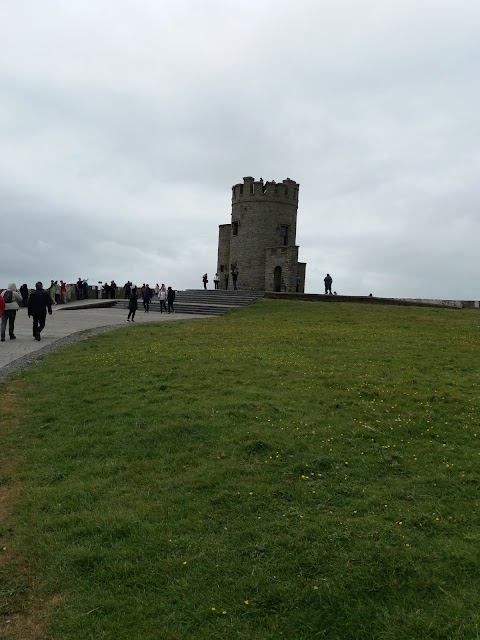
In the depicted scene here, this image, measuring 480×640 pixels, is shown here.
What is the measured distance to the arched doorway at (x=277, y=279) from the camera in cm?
4731

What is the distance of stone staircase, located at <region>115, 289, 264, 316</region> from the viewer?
35906mm

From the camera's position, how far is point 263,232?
48.4m

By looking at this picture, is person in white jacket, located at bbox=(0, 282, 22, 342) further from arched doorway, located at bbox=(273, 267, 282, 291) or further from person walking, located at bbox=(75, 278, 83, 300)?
arched doorway, located at bbox=(273, 267, 282, 291)

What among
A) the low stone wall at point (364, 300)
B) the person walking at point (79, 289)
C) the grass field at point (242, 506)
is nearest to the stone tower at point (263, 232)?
the low stone wall at point (364, 300)

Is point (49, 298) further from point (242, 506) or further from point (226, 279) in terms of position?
point (226, 279)

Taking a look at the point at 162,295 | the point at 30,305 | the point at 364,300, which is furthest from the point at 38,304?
the point at 364,300

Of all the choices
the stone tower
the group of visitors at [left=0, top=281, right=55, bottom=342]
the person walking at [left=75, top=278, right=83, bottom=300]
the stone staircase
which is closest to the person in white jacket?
the group of visitors at [left=0, top=281, right=55, bottom=342]

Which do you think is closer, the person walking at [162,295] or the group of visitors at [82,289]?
the person walking at [162,295]

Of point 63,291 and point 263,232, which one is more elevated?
point 263,232

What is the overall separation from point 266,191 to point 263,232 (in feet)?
12.0

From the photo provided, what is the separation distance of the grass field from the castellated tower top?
37604mm

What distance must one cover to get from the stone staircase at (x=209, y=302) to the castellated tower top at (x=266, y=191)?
10027mm

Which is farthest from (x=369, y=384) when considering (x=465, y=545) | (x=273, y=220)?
(x=273, y=220)

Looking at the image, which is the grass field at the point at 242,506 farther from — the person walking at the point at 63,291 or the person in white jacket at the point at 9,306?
the person walking at the point at 63,291
